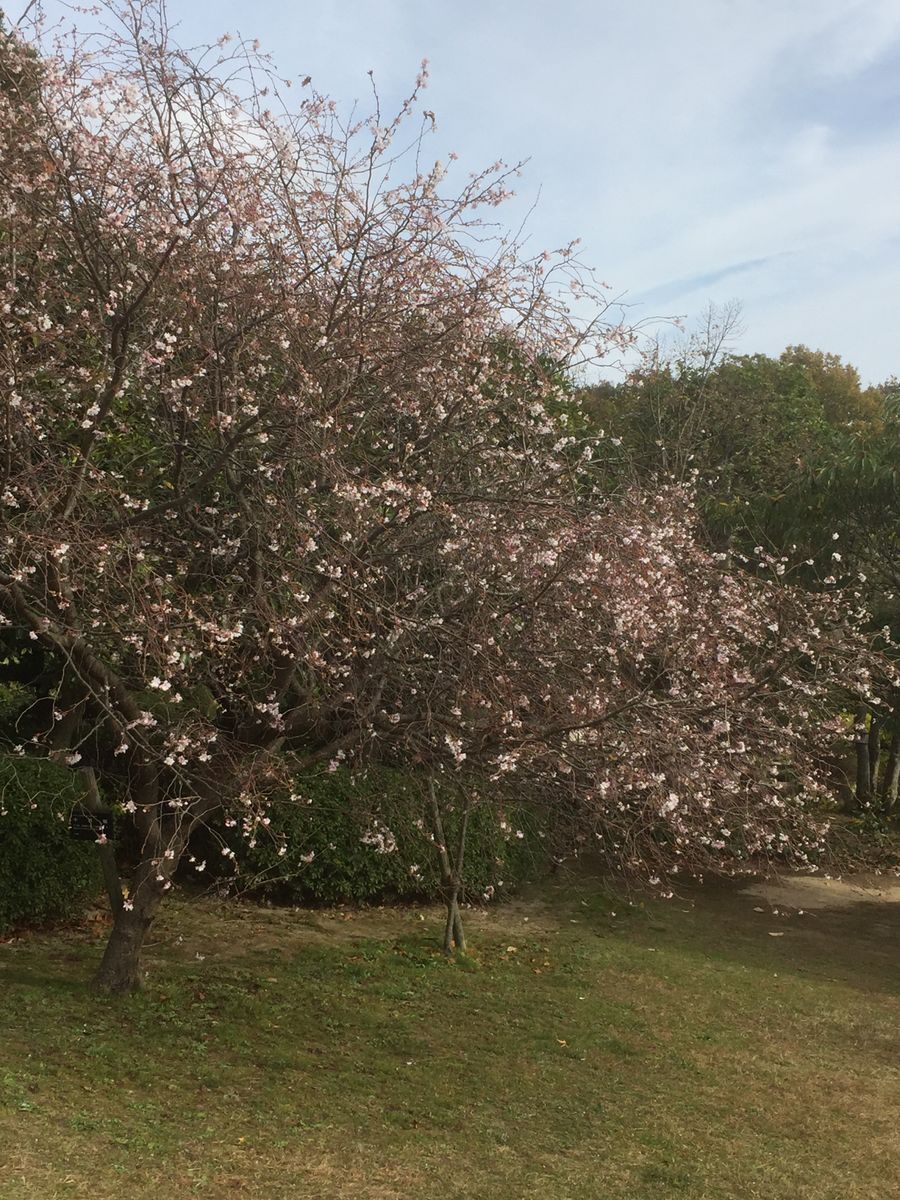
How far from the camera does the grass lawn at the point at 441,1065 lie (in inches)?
183

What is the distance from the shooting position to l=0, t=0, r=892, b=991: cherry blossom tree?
512 centimetres

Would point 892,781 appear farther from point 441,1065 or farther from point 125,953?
point 125,953

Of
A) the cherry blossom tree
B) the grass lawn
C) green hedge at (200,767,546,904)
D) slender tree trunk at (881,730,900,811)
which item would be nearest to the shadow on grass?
the grass lawn

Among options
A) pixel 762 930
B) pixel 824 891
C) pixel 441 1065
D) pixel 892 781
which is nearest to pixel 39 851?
pixel 441 1065

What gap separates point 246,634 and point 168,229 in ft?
6.60

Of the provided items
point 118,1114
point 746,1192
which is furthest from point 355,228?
point 746,1192

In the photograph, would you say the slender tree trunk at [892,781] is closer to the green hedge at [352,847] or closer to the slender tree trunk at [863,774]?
the slender tree trunk at [863,774]

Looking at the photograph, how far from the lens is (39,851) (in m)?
8.16

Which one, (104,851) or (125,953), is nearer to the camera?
(104,851)

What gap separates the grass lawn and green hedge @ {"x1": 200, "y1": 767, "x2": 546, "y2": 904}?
1.15 feet

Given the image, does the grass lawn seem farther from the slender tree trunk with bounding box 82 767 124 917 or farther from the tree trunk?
the slender tree trunk with bounding box 82 767 124 917

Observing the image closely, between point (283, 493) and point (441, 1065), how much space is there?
3392 mm

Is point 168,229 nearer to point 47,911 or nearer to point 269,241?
point 269,241

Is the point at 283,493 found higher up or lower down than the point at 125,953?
higher up
